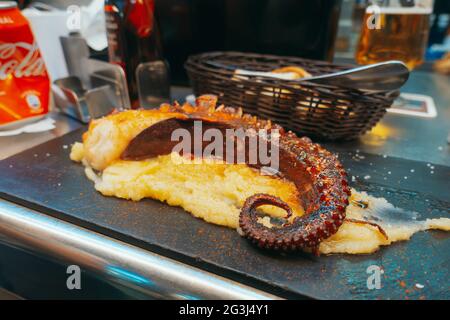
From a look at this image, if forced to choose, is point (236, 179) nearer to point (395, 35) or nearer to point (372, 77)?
point (372, 77)

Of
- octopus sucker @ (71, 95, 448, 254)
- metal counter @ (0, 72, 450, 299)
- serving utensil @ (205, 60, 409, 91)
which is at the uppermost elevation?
serving utensil @ (205, 60, 409, 91)

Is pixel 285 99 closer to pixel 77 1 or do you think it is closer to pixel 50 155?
pixel 50 155

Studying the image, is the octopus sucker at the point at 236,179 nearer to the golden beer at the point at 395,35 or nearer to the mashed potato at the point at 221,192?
the mashed potato at the point at 221,192

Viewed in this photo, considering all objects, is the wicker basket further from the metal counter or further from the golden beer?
the golden beer

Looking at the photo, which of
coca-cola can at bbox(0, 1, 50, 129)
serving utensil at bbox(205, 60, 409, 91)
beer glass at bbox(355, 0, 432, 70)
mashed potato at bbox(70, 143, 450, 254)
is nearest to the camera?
mashed potato at bbox(70, 143, 450, 254)

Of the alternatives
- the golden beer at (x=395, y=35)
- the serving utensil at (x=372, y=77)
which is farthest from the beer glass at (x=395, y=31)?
the serving utensil at (x=372, y=77)

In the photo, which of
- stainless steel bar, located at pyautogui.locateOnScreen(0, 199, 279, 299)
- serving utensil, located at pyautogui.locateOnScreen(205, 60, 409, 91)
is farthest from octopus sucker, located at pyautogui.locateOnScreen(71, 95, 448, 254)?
serving utensil, located at pyautogui.locateOnScreen(205, 60, 409, 91)
